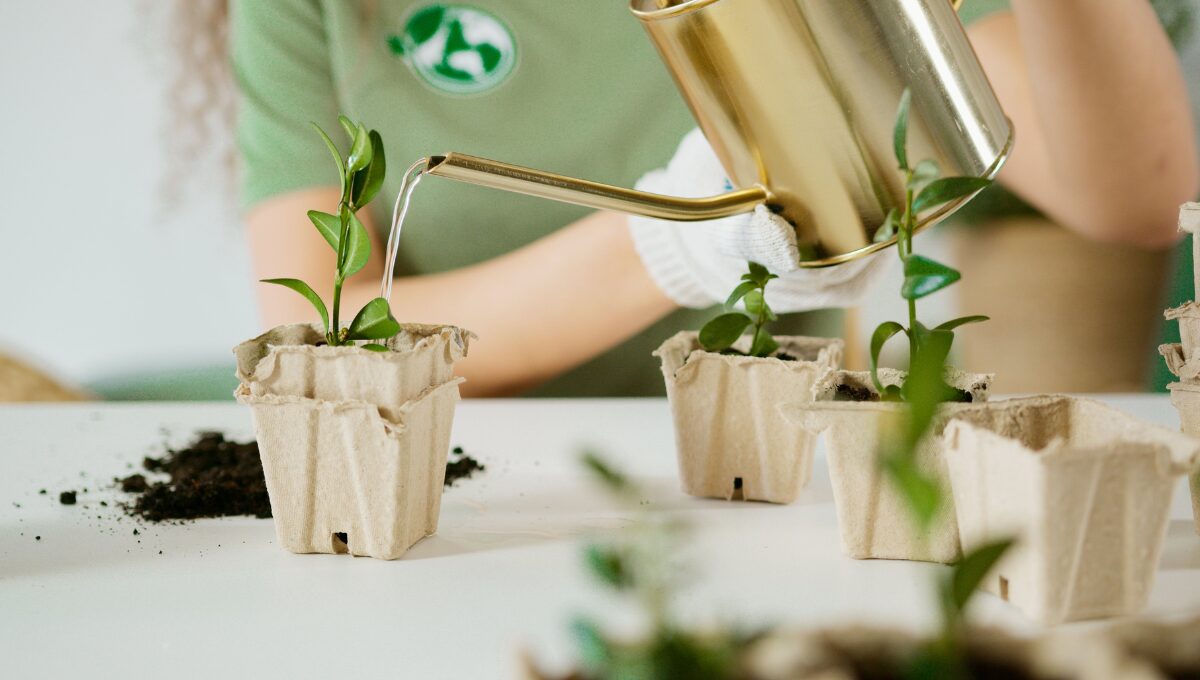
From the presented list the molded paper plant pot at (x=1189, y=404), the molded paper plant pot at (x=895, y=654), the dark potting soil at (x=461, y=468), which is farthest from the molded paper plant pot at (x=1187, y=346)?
the dark potting soil at (x=461, y=468)

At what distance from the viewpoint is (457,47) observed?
134 cm

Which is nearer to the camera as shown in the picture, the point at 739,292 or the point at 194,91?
the point at 739,292

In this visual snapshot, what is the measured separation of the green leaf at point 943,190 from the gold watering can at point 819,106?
12 cm

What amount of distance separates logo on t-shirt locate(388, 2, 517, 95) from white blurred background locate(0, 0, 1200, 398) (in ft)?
0.98

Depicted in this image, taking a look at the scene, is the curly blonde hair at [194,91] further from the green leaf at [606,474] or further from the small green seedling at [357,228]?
the green leaf at [606,474]

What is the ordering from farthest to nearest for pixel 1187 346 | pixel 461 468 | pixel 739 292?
pixel 461 468, pixel 739 292, pixel 1187 346

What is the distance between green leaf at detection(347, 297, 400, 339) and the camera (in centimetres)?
57

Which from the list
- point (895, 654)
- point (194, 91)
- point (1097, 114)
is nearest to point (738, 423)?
point (895, 654)

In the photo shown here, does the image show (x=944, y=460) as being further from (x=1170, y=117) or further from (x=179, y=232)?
(x=179, y=232)

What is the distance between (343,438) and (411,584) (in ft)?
0.28

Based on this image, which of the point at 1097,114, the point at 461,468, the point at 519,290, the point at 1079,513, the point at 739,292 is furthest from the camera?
the point at 519,290

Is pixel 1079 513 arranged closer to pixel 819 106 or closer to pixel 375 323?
pixel 819 106

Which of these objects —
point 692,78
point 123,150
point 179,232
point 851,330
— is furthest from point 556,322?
point 692,78

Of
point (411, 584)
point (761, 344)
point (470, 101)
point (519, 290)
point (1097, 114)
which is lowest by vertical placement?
point (411, 584)
